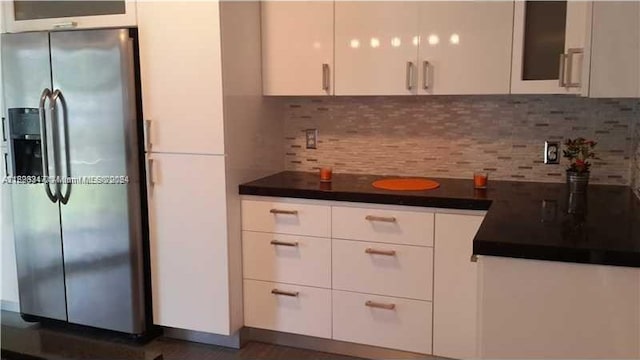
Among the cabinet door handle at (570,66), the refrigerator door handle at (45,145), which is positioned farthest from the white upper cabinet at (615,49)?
the refrigerator door handle at (45,145)

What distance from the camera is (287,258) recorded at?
275 cm

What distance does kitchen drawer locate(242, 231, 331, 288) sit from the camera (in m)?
2.69

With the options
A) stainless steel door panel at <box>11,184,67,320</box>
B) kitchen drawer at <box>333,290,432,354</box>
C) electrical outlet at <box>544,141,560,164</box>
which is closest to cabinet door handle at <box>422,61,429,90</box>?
electrical outlet at <box>544,141,560,164</box>

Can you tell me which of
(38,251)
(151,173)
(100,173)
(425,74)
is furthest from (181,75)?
(38,251)

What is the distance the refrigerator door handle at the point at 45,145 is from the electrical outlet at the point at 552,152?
95.1 inches

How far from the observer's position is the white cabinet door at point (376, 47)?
266cm

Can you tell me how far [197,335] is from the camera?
293cm

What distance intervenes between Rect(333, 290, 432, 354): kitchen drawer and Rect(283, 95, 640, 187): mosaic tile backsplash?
2.44 ft

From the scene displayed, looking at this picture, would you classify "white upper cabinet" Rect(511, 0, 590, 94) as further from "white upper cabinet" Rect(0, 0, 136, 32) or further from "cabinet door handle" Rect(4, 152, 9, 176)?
"cabinet door handle" Rect(4, 152, 9, 176)

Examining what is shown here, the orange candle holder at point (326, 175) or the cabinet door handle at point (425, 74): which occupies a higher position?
the cabinet door handle at point (425, 74)

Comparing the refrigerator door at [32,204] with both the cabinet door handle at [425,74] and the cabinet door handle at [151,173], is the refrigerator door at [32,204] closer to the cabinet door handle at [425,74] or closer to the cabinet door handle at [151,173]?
the cabinet door handle at [151,173]

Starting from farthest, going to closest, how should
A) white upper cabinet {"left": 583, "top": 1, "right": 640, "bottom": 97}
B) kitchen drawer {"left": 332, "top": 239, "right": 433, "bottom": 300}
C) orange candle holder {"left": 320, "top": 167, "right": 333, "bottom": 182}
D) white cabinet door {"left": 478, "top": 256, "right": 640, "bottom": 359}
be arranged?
orange candle holder {"left": 320, "top": 167, "right": 333, "bottom": 182} → kitchen drawer {"left": 332, "top": 239, "right": 433, "bottom": 300} → white upper cabinet {"left": 583, "top": 1, "right": 640, "bottom": 97} → white cabinet door {"left": 478, "top": 256, "right": 640, "bottom": 359}

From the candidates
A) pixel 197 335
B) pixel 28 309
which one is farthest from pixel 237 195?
pixel 28 309

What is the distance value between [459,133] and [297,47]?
925mm
